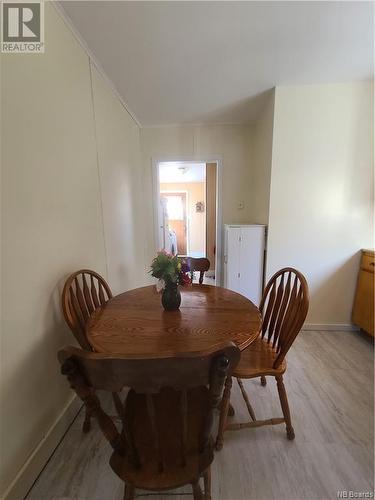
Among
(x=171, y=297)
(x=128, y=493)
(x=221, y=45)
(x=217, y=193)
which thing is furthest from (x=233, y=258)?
(x=128, y=493)

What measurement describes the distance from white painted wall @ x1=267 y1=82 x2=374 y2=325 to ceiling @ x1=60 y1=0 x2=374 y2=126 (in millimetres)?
203

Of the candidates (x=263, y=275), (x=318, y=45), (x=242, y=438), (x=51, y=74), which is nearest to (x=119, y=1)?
(x=51, y=74)

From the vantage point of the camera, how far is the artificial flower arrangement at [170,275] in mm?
1230

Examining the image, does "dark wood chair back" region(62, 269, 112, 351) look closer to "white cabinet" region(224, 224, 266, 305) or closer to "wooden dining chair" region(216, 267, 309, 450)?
"wooden dining chair" region(216, 267, 309, 450)

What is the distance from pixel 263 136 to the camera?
8.19 feet

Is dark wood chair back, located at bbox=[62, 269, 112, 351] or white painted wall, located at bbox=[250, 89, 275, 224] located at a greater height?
white painted wall, located at bbox=[250, 89, 275, 224]

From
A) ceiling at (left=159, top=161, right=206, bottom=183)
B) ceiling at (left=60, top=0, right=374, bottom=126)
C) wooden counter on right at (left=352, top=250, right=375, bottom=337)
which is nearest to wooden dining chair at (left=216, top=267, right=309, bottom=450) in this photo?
wooden counter on right at (left=352, top=250, right=375, bottom=337)

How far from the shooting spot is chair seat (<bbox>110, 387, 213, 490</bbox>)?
0.70 meters

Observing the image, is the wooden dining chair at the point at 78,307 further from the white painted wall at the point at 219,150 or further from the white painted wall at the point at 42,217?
the white painted wall at the point at 219,150

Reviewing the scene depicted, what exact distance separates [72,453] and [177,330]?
36.8 inches

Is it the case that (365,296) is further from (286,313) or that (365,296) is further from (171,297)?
(171,297)

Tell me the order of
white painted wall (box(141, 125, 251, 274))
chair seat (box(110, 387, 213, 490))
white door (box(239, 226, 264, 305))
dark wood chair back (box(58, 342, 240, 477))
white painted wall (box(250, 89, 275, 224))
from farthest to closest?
1. white painted wall (box(141, 125, 251, 274))
2. white door (box(239, 226, 264, 305))
3. white painted wall (box(250, 89, 275, 224))
4. chair seat (box(110, 387, 213, 490))
5. dark wood chair back (box(58, 342, 240, 477))

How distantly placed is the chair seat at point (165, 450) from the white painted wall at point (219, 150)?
2487 millimetres

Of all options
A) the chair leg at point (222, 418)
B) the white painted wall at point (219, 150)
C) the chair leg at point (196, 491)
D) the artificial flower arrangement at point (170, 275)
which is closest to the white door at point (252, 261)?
the white painted wall at point (219, 150)
